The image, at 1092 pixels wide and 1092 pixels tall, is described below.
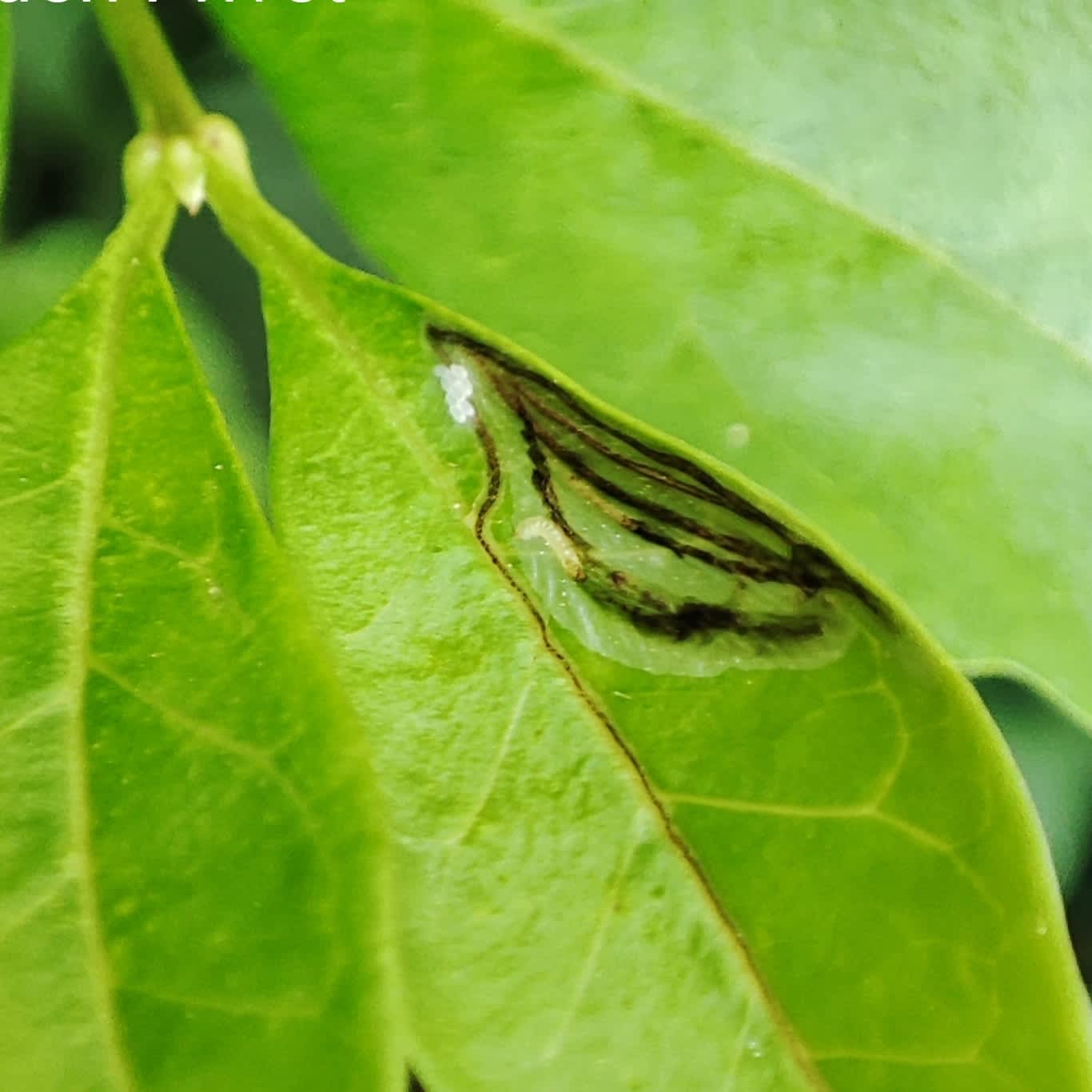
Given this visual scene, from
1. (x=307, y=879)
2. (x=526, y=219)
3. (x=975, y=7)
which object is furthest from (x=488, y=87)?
(x=307, y=879)

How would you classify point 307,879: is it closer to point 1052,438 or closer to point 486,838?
point 486,838

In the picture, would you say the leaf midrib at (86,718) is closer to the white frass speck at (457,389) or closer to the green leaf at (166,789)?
the green leaf at (166,789)

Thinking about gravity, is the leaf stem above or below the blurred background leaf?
above

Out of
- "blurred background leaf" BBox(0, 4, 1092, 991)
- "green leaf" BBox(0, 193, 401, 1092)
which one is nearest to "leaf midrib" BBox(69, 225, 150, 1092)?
"green leaf" BBox(0, 193, 401, 1092)

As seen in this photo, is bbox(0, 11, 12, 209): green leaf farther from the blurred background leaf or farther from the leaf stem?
the blurred background leaf

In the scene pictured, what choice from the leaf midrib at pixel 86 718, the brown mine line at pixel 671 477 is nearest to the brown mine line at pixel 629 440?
the brown mine line at pixel 671 477
